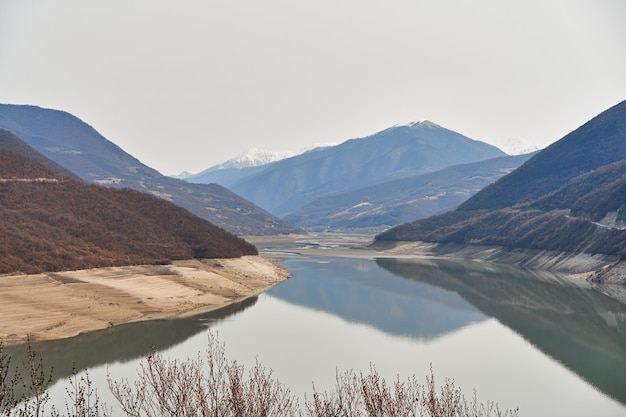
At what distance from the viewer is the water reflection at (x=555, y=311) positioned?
58.8 meters

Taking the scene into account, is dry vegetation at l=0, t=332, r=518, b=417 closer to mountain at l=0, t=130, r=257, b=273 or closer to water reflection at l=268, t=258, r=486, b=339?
water reflection at l=268, t=258, r=486, b=339

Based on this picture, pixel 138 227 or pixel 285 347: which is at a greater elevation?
pixel 138 227

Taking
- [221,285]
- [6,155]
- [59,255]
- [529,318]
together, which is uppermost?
[6,155]

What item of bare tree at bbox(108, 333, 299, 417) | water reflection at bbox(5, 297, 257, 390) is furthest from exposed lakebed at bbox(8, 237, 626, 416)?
bare tree at bbox(108, 333, 299, 417)

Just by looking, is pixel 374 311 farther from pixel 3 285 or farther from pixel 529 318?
pixel 3 285

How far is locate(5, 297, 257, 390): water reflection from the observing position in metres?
55.5

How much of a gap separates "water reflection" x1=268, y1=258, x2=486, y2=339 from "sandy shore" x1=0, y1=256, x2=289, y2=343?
12305mm

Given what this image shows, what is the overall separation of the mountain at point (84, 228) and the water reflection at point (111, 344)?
858 inches

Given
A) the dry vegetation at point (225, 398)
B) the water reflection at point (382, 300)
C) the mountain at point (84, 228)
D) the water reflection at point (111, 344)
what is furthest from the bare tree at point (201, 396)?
the mountain at point (84, 228)

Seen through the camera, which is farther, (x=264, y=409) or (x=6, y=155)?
(x=6, y=155)

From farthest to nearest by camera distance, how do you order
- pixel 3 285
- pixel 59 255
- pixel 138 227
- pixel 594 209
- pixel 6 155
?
pixel 594 209 → pixel 6 155 → pixel 138 227 → pixel 59 255 → pixel 3 285

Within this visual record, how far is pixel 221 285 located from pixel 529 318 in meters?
53.4

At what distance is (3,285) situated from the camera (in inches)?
2987

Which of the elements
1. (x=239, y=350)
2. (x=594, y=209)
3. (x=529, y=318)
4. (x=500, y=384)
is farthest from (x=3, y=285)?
(x=594, y=209)
